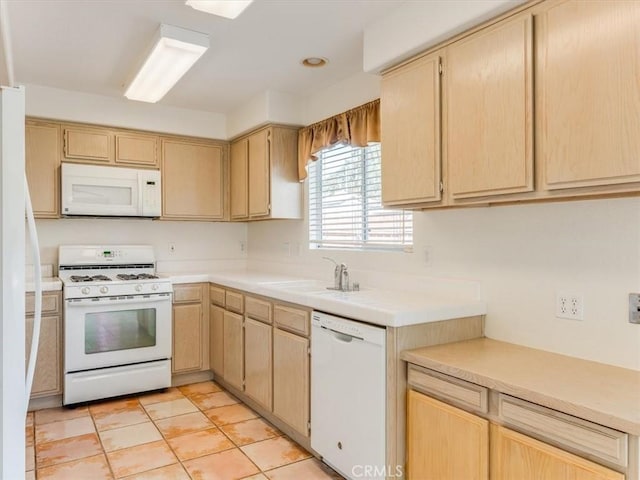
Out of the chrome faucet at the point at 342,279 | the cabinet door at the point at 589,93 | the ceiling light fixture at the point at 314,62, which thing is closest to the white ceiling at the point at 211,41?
the ceiling light fixture at the point at 314,62

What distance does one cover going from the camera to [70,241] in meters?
3.95

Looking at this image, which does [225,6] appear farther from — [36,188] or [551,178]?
[36,188]

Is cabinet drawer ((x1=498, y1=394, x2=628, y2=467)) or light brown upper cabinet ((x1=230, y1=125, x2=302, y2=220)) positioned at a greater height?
light brown upper cabinet ((x1=230, y1=125, x2=302, y2=220))

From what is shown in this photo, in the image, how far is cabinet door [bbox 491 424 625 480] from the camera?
54.3 inches

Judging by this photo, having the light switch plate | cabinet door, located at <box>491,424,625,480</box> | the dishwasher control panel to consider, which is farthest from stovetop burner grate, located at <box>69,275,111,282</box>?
the light switch plate

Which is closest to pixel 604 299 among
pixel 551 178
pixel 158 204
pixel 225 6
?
pixel 551 178

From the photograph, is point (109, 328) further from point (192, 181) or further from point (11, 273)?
point (11, 273)

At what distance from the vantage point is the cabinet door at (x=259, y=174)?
3820 millimetres

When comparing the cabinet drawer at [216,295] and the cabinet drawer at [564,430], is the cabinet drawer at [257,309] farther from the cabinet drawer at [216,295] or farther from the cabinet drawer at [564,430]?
the cabinet drawer at [564,430]

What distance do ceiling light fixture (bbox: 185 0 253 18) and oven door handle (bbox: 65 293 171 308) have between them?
91.1 inches

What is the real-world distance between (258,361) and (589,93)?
2512 mm

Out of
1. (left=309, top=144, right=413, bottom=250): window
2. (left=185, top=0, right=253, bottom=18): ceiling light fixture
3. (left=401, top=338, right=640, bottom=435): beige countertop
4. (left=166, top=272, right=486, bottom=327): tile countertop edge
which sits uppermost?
(left=185, top=0, right=253, bottom=18): ceiling light fixture

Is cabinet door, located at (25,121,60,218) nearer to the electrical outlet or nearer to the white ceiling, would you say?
the white ceiling

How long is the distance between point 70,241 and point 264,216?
5.62ft
